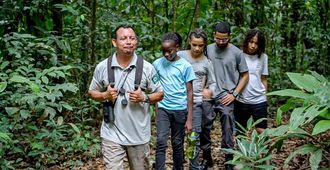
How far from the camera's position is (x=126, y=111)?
13.3ft

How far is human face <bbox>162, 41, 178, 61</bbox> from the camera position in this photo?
196 inches

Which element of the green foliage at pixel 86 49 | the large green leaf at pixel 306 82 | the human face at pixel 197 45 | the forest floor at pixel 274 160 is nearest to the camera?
the large green leaf at pixel 306 82

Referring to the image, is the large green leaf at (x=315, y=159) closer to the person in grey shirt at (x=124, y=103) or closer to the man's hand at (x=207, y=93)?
the person in grey shirt at (x=124, y=103)

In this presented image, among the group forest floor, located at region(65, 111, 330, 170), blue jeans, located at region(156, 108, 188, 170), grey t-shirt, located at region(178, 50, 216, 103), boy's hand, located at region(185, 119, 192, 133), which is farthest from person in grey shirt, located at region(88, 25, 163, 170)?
forest floor, located at region(65, 111, 330, 170)

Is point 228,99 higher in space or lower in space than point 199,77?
lower

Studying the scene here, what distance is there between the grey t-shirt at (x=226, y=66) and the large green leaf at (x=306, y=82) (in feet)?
4.48

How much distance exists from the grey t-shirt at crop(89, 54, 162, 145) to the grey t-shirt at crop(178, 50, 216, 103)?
123 centimetres

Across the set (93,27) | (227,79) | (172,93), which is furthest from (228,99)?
(93,27)

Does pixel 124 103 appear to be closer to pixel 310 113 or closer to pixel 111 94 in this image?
pixel 111 94

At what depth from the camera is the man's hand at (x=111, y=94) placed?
3934 mm

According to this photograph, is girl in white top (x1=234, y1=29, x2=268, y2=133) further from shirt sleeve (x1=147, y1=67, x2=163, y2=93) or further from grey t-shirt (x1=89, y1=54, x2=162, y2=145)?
grey t-shirt (x1=89, y1=54, x2=162, y2=145)

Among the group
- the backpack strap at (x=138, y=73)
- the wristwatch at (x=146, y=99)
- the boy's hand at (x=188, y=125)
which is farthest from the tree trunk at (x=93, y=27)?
the wristwatch at (x=146, y=99)

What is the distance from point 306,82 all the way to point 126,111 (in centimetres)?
152

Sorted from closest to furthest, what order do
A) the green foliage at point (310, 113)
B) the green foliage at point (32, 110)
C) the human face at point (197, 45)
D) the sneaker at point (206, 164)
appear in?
the green foliage at point (310, 113) < the green foliage at point (32, 110) < the human face at point (197, 45) < the sneaker at point (206, 164)
